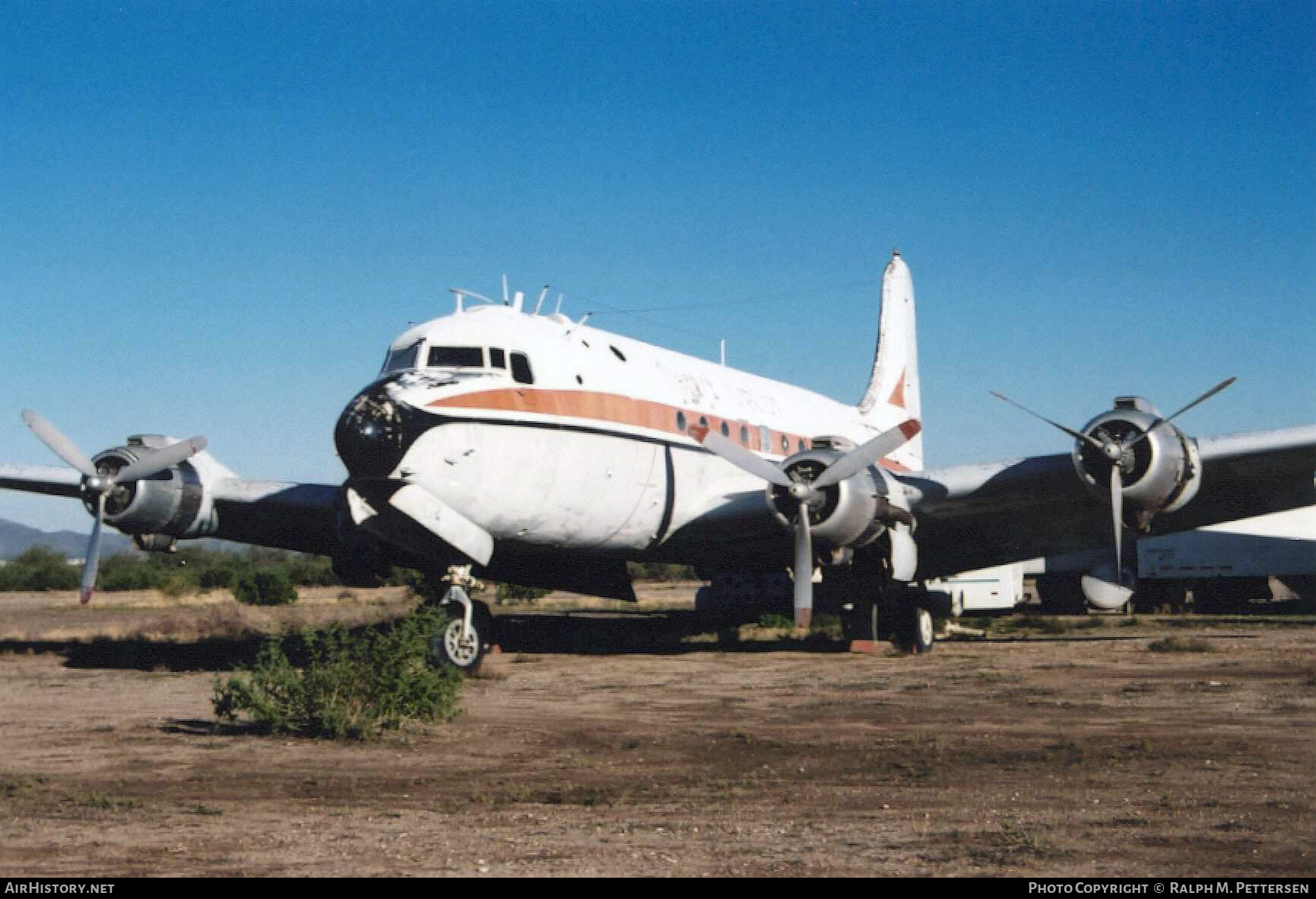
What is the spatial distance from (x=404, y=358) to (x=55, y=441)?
5.49 metres

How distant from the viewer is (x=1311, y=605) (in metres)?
36.2

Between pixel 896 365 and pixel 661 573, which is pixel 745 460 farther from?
pixel 661 573

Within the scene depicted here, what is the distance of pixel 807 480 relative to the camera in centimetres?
1744

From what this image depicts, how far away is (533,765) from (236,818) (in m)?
2.71

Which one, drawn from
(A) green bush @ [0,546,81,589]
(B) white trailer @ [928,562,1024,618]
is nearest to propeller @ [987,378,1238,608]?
(B) white trailer @ [928,562,1024,618]

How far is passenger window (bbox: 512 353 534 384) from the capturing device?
15912mm

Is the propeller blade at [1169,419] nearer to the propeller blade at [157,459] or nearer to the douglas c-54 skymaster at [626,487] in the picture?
the douglas c-54 skymaster at [626,487]

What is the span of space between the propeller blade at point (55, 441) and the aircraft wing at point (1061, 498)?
1143 cm

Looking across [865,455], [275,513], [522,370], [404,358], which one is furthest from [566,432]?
[275,513]

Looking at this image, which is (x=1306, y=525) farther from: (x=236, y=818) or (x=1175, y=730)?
(x=236, y=818)

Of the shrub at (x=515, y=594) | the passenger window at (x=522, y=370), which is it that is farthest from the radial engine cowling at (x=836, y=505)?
the shrub at (x=515, y=594)

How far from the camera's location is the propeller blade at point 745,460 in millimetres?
17188
